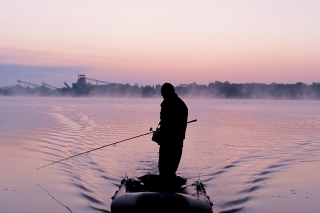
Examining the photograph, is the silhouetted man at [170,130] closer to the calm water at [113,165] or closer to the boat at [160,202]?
the boat at [160,202]

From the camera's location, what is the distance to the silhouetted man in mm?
8820

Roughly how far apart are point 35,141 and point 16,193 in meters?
10.8

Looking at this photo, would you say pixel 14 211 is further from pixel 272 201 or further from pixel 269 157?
pixel 269 157

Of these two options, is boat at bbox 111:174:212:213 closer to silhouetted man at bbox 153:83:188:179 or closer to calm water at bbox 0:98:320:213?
silhouetted man at bbox 153:83:188:179

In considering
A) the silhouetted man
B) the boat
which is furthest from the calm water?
the boat

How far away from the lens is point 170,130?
8812 mm

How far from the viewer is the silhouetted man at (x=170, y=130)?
28.9 ft

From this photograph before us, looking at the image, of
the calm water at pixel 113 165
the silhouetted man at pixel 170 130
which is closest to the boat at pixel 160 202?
the silhouetted man at pixel 170 130

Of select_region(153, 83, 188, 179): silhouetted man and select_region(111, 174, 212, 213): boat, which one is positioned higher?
select_region(153, 83, 188, 179): silhouetted man

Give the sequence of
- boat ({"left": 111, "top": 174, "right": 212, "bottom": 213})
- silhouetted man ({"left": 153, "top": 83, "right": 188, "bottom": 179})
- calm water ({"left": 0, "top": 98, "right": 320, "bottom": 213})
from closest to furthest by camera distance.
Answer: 1. boat ({"left": 111, "top": 174, "right": 212, "bottom": 213})
2. silhouetted man ({"left": 153, "top": 83, "right": 188, "bottom": 179})
3. calm water ({"left": 0, "top": 98, "right": 320, "bottom": 213})

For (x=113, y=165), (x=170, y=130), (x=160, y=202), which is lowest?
(x=113, y=165)

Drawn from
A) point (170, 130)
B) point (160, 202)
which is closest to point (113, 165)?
point (170, 130)

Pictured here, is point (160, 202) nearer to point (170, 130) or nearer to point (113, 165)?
point (170, 130)

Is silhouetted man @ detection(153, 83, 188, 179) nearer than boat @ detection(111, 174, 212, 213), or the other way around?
boat @ detection(111, 174, 212, 213)
